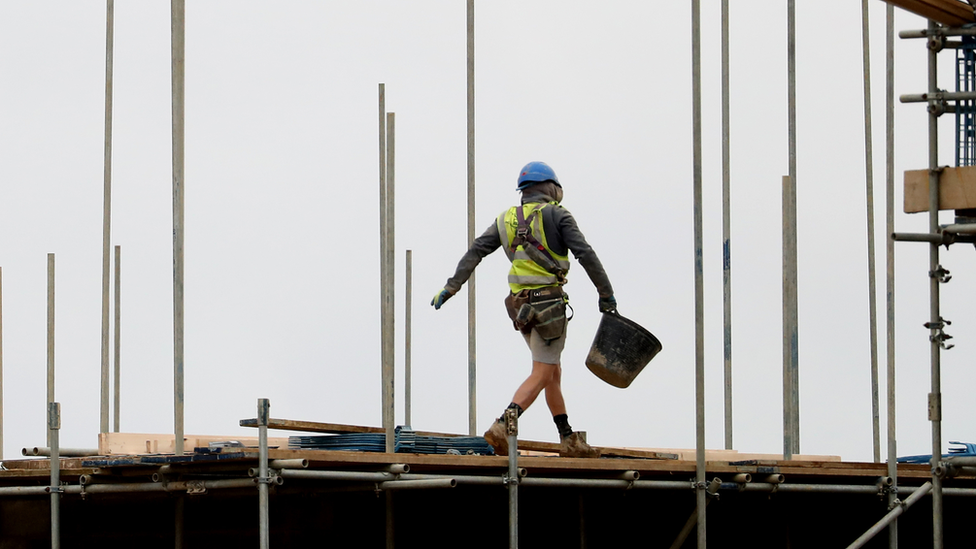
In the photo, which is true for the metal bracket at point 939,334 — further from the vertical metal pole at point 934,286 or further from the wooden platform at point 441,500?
the wooden platform at point 441,500

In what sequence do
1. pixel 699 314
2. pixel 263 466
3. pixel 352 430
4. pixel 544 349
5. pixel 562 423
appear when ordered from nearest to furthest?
1. pixel 263 466
2. pixel 699 314
3. pixel 544 349
4. pixel 562 423
5. pixel 352 430

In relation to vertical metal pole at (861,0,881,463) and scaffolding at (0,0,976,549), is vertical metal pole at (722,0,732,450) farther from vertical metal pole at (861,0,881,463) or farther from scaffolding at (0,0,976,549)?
scaffolding at (0,0,976,549)

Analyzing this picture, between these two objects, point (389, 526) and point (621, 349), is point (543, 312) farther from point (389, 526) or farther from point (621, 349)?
point (389, 526)

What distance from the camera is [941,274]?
36.0 ft

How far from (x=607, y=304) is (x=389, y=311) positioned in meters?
1.56

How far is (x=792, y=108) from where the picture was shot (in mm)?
15305

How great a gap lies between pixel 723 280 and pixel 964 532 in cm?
324

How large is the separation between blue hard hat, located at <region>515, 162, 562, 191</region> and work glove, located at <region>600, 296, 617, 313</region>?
100 cm

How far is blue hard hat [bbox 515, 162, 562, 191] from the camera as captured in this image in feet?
39.5

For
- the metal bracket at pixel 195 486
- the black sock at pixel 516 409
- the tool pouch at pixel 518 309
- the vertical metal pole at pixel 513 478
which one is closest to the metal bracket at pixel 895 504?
the black sock at pixel 516 409

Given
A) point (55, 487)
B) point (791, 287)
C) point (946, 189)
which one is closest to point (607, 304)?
point (946, 189)

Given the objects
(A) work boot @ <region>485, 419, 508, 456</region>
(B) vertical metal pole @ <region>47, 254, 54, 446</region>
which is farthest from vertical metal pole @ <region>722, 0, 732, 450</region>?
(B) vertical metal pole @ <region>47, 254, 54, 446</region>

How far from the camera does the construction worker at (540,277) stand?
11.7m

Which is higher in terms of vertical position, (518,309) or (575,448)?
(518,309)
